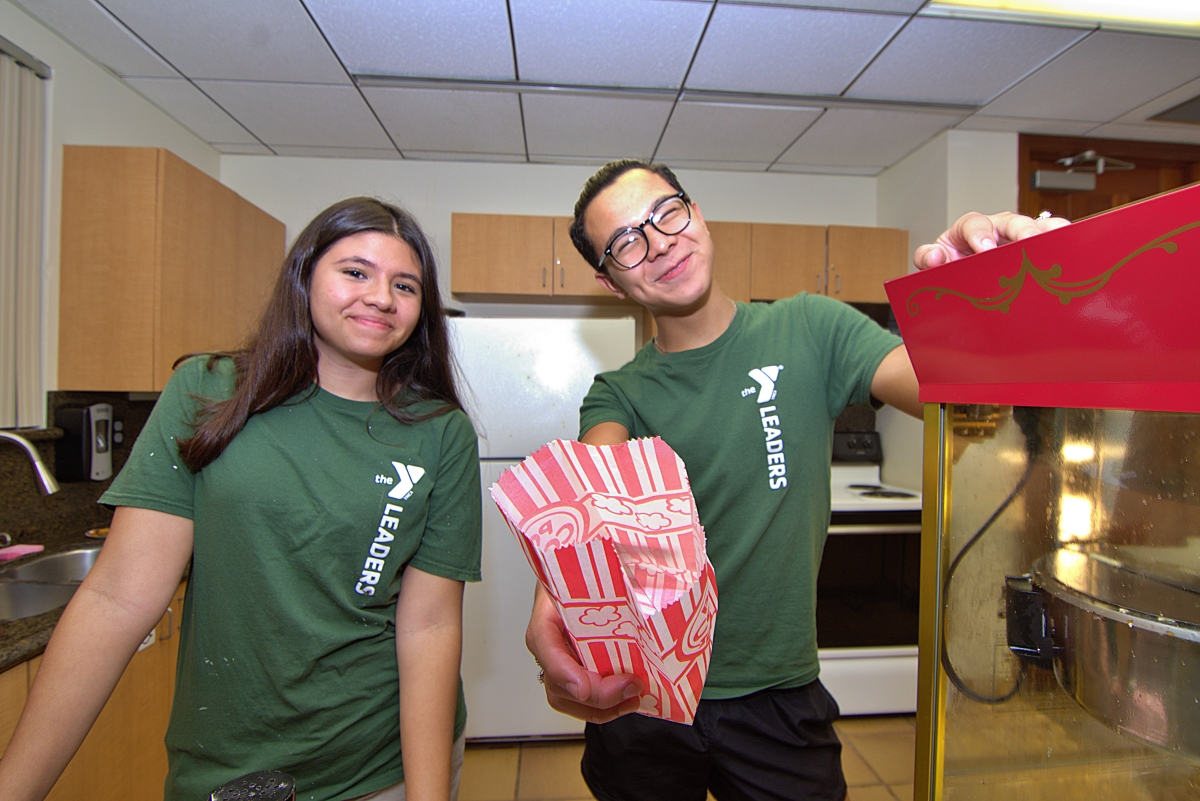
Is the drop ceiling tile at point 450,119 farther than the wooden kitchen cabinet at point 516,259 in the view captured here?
No

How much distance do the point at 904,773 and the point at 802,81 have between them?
257cm

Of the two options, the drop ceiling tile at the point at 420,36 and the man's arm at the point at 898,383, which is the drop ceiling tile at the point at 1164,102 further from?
the drop ceiling tile at the point at 420,36

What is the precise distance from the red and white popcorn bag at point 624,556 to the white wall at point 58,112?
88.7 inches

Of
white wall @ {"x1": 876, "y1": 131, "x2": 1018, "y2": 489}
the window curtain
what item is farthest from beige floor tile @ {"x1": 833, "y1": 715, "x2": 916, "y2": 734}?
the window curtain

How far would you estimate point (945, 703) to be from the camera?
1.86 feet

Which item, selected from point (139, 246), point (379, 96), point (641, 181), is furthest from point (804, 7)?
point (139, 246)

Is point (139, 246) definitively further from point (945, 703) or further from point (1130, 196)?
point (1130, 196)

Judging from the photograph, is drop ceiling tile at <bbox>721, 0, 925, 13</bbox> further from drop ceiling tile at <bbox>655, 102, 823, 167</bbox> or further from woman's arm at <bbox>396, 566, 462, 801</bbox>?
woman's arm at <bbox>396, 566, 462, 801</bbox>

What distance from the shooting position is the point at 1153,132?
259 centimetres

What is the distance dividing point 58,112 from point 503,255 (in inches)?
62.6

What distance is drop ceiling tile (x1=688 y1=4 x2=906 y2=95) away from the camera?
5.99 feet

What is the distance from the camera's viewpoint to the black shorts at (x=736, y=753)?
958mm

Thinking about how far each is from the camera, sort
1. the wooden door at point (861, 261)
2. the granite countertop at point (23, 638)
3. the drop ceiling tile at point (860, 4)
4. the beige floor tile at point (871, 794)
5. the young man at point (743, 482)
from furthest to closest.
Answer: the wooden door at point (861, 261) < the beige floor tile at point (871, 794) < the drop ceiling tile at point (860, 4) < the granite countertop at point (23, 638) < the young man at point (743, 482)

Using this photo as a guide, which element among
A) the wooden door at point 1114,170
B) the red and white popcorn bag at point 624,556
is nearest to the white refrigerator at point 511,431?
the red and white popcorn bag at point 624,556
